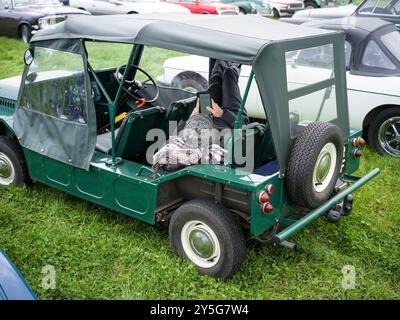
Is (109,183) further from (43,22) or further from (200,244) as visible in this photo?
(43,22)

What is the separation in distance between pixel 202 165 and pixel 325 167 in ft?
3.18

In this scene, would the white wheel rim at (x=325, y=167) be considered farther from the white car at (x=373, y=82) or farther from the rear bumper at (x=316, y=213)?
the white car at (x=373, y=82)

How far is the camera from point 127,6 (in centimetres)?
1516

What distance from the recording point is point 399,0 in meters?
8.69

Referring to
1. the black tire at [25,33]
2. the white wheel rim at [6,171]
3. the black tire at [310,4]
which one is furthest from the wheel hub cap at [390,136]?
the black tire at [310,4]

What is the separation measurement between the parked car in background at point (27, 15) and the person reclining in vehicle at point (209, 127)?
10.1m

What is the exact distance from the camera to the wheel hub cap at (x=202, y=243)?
3.68m

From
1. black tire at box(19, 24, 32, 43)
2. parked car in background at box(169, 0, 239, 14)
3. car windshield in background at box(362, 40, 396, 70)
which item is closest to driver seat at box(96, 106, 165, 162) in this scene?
car windshield in background at box(362, 40, 396, 70)

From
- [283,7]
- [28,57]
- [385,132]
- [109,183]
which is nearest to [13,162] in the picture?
[28,57]

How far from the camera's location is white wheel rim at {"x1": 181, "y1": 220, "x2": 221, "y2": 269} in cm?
365

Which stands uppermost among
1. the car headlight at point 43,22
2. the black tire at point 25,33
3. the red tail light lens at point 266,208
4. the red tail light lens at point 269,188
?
the car headlight at point 43,22

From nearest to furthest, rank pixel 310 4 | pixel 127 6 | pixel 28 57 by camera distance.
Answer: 1. pixel 28 57
2. pixel 127 6
3. pixel 310 4
